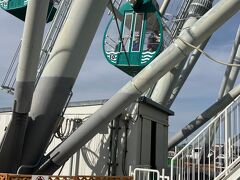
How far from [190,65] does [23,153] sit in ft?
48.5

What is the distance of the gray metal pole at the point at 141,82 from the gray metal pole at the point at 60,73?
47 cm

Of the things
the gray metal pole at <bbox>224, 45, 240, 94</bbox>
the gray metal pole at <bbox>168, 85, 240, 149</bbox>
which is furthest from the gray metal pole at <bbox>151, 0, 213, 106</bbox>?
the gray metal pole at <bbox>224, 45, 240, 94</bbox>

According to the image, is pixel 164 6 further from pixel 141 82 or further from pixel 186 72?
pixel 141 82

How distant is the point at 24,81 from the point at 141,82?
9.65 feet

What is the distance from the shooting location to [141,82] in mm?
9602

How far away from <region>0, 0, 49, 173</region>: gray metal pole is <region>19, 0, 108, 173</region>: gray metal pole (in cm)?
35

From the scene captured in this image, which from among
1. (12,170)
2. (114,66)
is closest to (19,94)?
(12,170)

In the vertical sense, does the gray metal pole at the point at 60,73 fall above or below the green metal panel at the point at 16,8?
below

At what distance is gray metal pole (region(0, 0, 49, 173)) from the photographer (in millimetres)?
8422

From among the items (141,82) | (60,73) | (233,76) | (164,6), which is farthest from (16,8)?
(233,76)

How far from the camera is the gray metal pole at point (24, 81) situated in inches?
332

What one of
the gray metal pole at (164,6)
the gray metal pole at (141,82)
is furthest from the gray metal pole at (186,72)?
the gray metal pole at (141,82)

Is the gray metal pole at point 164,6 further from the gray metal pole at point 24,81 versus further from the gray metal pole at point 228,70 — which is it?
the gray metal pole at point 24,81

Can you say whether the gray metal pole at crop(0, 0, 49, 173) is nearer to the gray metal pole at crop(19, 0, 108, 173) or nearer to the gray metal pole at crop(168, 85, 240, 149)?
the gray metal pole at crop(19, 0, 108, 173)
